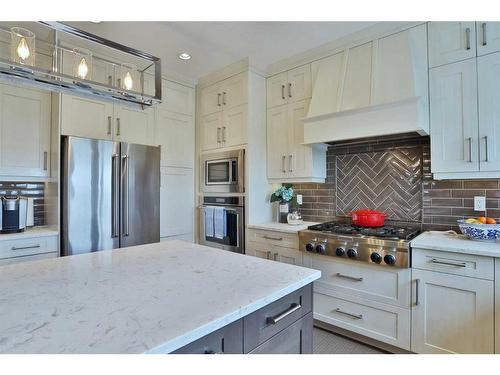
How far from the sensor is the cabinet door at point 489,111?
196 centimetres

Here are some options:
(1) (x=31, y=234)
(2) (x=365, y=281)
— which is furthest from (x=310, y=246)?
(1) (x=31, y=234)

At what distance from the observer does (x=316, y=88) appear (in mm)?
2740

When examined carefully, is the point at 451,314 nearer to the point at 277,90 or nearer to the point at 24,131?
the point at 277,90

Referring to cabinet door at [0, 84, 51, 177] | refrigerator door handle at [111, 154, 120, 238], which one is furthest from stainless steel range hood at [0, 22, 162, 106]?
cabinet door at [0, 84, 51, 177]

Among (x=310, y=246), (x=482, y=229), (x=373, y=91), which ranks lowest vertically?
(x=310, y=246)

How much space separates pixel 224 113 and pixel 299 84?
3.01 ft

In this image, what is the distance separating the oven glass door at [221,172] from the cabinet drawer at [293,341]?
214 cm

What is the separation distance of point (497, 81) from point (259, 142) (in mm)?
2032

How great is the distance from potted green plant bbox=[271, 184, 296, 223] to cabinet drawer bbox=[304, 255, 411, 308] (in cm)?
78

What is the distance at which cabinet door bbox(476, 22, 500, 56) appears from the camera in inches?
77.4

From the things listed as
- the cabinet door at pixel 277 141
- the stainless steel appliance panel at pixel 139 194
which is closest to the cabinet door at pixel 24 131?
the stainless steel appliance panel at pixel 139 194

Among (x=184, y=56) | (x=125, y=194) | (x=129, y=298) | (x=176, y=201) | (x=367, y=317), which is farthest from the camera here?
(x=176, y=201)

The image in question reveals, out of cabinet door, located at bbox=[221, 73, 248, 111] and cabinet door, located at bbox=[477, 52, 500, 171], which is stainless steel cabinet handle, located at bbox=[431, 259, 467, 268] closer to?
cabinet door, located at bbox=[477, 52, 500, 171]

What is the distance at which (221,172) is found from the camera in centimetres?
334
